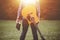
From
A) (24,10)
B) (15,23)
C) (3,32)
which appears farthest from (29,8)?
(3,32)

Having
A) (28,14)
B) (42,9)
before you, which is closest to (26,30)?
(28,14)

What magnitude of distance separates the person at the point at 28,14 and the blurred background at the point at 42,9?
0.06 m

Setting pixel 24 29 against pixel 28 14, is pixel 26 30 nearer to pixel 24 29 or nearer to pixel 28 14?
pixel 24 29

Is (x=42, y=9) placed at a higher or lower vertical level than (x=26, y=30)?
higher

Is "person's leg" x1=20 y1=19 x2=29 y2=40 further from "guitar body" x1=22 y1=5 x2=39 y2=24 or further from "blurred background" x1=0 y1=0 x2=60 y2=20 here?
"blurred background" x1=0 y1=0 x2=60 y2=20

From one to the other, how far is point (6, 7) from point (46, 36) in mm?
609

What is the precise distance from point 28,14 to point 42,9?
183 mm

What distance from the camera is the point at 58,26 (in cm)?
293

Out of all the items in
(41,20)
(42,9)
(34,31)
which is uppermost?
(42,9)

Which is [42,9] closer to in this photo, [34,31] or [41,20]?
[41,20]

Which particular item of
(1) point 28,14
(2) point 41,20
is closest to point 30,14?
(1) point 28,14

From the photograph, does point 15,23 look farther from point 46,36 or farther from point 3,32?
point 46,36

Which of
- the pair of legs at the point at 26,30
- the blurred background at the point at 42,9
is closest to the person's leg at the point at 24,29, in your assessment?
the pair of legs at the point at 26,30

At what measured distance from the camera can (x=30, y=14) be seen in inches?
115
